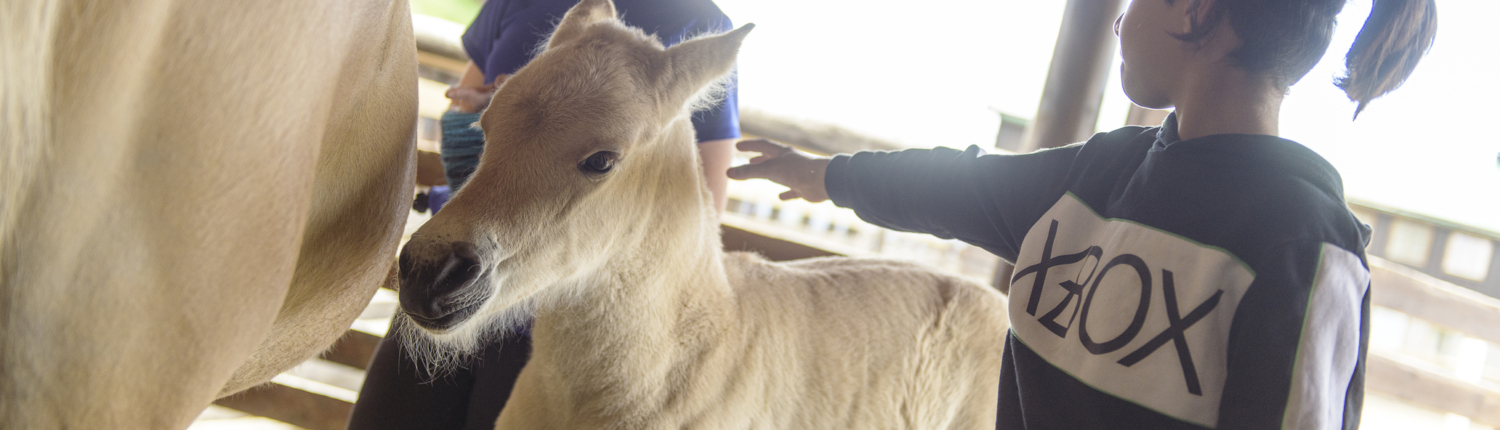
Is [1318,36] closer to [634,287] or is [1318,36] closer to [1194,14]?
[1194,14]

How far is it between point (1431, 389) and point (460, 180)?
4.28m

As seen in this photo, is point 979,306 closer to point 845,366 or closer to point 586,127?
point 845,366

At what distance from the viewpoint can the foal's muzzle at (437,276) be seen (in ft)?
3.20

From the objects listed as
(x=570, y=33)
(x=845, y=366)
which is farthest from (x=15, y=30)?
(x=845, y=366)

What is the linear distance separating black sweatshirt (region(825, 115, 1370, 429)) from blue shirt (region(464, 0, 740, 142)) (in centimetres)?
76

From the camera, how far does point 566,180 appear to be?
116 cm

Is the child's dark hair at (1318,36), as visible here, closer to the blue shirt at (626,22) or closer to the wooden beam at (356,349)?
the blue shirt at (626,22)

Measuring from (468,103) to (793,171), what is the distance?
703 millimetres

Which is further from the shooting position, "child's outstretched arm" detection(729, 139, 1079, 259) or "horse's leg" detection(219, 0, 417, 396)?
"child's outstretched arm" detection(729, 139, 1079, 259)

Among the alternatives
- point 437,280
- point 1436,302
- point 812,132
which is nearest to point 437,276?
point 437,280

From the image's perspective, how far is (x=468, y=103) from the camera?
1.44 meters

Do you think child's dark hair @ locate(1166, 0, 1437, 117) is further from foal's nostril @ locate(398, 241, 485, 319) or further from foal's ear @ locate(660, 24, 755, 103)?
foal's nostril @ locate(398, 241, 485, 319)

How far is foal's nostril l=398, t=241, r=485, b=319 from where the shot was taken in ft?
3.20

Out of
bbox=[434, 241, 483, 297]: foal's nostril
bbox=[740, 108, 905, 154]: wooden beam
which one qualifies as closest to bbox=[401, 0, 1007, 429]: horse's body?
bbox=[434, 241, 483, 297]: foal's nostril
